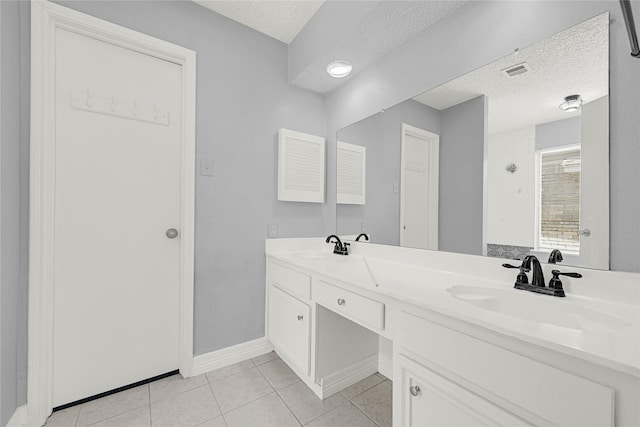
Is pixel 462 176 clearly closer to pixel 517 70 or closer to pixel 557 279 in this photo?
pixel 517 70

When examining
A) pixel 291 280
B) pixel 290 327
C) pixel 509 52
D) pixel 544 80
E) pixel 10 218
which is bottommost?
pixel 290 327

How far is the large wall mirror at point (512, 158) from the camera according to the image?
3.34 feet

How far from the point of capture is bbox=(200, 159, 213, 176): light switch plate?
1.86m

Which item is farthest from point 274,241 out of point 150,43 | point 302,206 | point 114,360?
point 150,43

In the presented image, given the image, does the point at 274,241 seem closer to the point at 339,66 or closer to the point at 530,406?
the point at 339,66

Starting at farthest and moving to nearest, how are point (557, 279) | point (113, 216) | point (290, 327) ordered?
point (290, 327), point (113, 216), point (557, 279)

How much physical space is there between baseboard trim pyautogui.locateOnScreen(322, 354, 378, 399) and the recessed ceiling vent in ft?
5.98

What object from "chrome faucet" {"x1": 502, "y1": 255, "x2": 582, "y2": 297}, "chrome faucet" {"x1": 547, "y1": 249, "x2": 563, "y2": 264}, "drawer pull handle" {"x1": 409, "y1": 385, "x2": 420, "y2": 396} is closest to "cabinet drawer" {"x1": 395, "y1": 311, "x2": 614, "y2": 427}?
"drawer pull handle" {"x1": 409, "y1": 385, "x2": 420, "y2": 396}

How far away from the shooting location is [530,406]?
67 cm

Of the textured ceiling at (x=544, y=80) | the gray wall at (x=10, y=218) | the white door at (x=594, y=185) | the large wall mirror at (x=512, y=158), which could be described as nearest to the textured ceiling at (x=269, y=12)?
the large wall mirror at (x=512, y=158)

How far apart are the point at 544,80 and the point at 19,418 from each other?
2.93 meters

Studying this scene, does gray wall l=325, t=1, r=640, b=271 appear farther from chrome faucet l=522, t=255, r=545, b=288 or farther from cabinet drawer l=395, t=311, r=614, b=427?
cabinet drawer l=395, t=311, r=614, b=427

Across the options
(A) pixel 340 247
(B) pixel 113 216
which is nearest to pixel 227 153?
(B) pixel 113 216

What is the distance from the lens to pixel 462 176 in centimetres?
144
